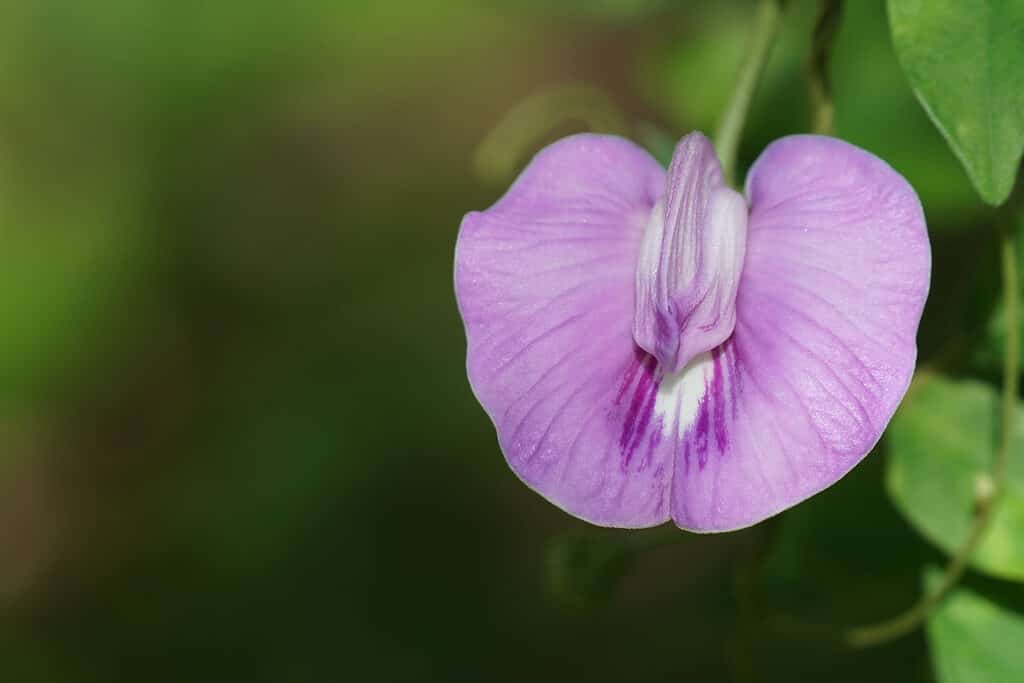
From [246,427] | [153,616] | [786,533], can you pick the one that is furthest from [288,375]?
[786,533]

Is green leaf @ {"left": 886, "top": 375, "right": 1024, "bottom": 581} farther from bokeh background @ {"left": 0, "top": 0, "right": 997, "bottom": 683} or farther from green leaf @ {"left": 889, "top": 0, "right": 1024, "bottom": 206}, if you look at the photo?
bokeh background @ {"left": 0, "top": 0, "right": 997, "bottom": 683}

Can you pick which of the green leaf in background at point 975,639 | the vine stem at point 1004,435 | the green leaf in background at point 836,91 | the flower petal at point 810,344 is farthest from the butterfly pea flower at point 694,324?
the green leaf in background at point 836,91

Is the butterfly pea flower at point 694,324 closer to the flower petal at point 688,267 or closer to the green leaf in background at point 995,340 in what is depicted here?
the flower petal at point 688,267

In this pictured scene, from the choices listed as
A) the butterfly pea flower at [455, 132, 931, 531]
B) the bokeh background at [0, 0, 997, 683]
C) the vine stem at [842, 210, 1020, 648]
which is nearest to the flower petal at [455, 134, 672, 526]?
the butterfly pea flower at [455, 132, 931, 531]

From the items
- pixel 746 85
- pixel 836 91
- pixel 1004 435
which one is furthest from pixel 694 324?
pixel 836 91

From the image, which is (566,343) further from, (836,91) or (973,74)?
(836,91)
